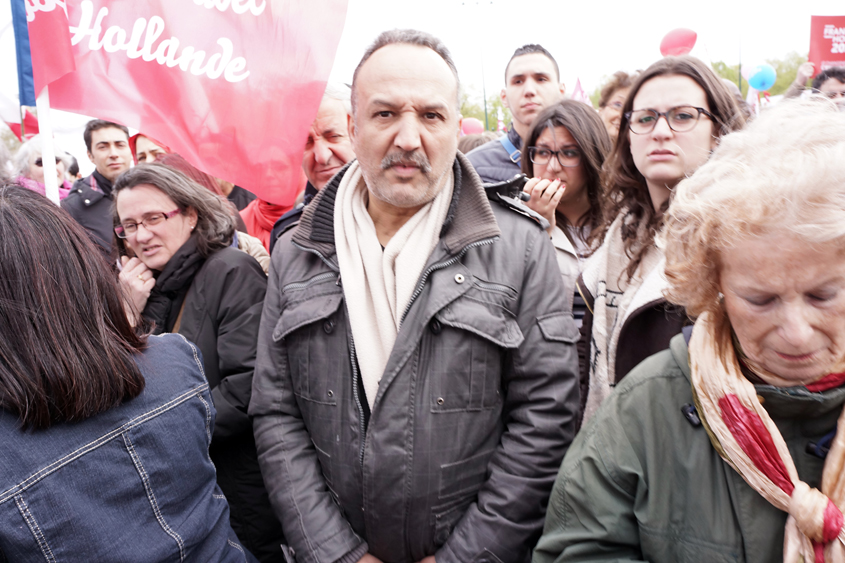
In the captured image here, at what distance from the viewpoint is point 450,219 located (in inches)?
75.4

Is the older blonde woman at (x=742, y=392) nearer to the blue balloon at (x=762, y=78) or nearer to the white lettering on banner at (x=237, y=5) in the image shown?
the white lettering on banner at (x=237, y=5)

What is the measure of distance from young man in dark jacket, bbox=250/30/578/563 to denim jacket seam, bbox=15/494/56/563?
74 cm

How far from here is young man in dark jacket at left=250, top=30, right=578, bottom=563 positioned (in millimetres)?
1751

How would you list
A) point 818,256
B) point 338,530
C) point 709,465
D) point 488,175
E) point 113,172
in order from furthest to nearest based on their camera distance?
point 113,172 < point 488,175 < point 338,530 < point 709,465 < point 818,256

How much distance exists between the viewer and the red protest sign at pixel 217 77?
2.63 metres

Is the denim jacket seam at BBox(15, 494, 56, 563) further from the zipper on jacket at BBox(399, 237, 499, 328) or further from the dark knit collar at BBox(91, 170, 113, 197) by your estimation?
the dark knit collar at BBox(91, 170, 113, 197)

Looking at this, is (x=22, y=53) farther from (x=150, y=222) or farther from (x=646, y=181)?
(x=646, y=181)

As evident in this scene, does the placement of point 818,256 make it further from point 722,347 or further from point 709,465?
point 709,465

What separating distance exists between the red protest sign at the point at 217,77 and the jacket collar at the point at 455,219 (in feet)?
2.81

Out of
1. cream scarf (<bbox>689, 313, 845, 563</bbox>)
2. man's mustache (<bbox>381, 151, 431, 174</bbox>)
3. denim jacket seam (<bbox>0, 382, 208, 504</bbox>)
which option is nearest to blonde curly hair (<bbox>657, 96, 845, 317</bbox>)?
cream scarf (<bbox>689, 313, 845, 563</bbox>)

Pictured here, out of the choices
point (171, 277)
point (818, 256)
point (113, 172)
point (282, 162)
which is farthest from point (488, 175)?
point (113, 172)

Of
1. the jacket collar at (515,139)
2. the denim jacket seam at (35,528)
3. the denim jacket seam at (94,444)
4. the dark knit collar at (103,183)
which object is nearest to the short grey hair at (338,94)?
the jacket collar at (515,139)

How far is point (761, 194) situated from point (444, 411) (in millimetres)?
1026

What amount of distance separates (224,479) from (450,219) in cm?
148
